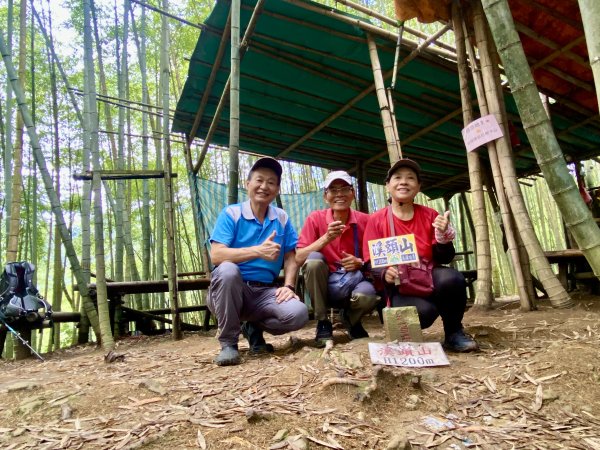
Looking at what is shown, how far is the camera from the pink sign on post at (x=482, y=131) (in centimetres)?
308

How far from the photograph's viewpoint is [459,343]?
6.64ft

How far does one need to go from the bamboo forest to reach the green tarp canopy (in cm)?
3

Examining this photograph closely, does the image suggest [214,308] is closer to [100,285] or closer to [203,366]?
[203,366]

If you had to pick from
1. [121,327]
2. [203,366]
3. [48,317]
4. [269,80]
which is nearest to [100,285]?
[48,317]

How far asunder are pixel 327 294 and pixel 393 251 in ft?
1.89

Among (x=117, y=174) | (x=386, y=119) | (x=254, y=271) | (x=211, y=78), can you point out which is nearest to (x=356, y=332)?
(x=254, y=271)

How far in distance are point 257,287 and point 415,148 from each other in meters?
4.58

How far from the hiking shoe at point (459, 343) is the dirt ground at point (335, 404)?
5 centimetres

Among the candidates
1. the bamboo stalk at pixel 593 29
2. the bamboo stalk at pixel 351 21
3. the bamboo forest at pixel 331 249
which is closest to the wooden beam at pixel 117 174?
the bamboo forest at pixel 331 249

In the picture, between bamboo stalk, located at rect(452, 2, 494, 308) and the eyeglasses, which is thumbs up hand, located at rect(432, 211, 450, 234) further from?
bamboo stalk, located at rect(452, 2, 494, 308)

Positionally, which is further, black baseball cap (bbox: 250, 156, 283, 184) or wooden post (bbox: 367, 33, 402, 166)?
wooden post (bbox: 367, 33, 402, 166)

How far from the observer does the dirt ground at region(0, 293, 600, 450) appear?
1209mm

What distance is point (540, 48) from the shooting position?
4141 millimetres

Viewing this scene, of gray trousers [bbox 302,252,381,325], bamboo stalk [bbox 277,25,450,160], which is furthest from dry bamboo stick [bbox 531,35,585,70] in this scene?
gray trousers [bbox 302,252,381,325]
